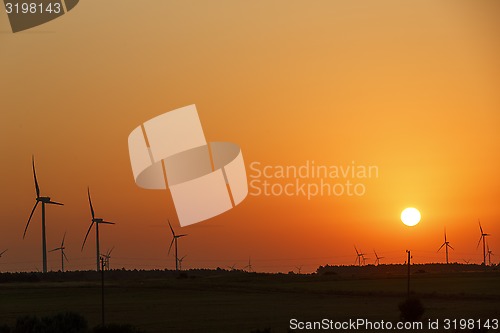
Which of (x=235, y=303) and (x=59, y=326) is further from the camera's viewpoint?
(x=235, y=303)

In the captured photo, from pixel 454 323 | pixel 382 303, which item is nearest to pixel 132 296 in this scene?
pixel 382 303

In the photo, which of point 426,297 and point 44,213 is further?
point 44,213

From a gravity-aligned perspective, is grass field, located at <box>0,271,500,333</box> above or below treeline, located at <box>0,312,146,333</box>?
above

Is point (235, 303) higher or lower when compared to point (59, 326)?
higher

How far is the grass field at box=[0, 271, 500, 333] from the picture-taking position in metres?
97.2

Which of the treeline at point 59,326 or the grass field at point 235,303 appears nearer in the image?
the treeline at point 59,326

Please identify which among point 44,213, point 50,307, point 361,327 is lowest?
point 361,327

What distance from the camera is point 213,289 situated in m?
165

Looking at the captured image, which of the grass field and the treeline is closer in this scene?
the treeline

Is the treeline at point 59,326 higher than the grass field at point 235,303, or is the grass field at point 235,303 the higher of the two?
the grass field at point 235,303

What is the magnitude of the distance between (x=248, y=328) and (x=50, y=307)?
149 ft

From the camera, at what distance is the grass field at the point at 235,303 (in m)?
97.2

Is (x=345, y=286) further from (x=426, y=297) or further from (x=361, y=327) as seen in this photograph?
(x=361, y=327)

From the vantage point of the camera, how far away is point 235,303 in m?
128
